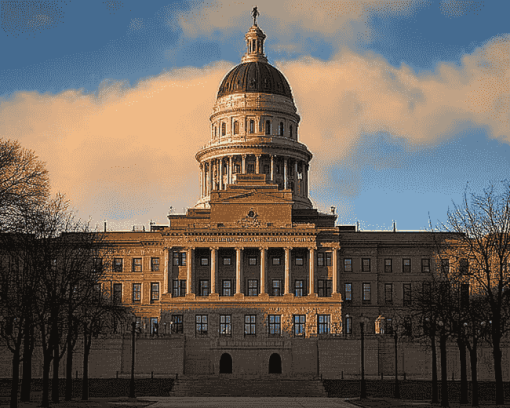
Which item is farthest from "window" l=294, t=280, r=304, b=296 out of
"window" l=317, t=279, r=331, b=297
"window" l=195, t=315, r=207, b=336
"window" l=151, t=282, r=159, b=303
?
"window" l=151, t=282, r=159, b=303

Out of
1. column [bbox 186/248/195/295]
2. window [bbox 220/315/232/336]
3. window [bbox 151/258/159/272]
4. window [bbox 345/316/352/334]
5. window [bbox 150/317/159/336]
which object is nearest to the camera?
window [bbox 220/315/232/336]

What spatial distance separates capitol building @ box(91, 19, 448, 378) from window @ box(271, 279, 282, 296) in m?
0.12

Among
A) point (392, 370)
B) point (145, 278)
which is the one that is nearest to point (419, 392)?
point (392, 370)

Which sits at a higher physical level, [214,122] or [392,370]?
[214,122]

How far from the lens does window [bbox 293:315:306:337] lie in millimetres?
106500

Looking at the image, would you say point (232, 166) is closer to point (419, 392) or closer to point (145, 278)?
point (145, 278)

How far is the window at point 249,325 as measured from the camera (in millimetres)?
106075

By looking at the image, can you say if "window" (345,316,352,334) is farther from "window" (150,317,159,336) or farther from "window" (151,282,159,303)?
"window" (151,282,159,303)

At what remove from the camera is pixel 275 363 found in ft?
334

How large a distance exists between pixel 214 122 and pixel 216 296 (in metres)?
38.3

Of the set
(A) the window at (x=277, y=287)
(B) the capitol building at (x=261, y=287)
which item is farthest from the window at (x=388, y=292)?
(A) the window at (x=277, y=287)

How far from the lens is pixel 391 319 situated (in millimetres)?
113125

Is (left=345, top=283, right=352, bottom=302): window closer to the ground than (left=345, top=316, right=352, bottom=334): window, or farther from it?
farther from it

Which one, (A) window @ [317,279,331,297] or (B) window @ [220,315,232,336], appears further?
(A) window @ [317,279,331,297]
